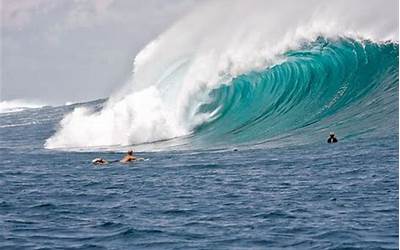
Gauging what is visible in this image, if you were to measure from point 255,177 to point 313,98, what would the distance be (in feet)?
46.2

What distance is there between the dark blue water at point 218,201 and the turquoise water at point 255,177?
4 centimetres

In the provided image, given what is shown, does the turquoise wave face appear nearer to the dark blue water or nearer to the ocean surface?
the ocean surface

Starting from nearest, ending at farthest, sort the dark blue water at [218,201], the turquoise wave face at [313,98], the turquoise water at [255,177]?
the dark blue water at [218,201]
the turquoise water at [255,177]
the turquoise wave face at [313,98]

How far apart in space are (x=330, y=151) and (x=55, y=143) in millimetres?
18939

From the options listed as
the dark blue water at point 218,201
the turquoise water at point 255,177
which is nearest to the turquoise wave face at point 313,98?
the turquoise water at point 255,177

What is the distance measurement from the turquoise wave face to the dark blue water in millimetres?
3465

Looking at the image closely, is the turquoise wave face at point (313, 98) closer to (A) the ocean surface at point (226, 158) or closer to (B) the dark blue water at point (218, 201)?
(A) the ocean surface at point (226, 158)

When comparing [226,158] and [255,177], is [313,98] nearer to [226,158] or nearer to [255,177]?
[226,158]

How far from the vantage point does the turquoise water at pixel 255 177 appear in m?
A: 13.3

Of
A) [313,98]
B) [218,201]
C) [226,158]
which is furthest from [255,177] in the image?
[313,98]

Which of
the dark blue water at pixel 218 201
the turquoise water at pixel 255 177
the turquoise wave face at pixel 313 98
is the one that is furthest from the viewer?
the turquoise wave face at pixel 313 98

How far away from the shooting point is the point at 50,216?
1580 centimetres

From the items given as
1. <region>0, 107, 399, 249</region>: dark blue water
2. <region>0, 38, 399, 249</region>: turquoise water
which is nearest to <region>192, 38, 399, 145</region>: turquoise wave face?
<region>0, 38, 399, 249</region>: turquoise water

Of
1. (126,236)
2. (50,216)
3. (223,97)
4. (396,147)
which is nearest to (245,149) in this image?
(396,147)
